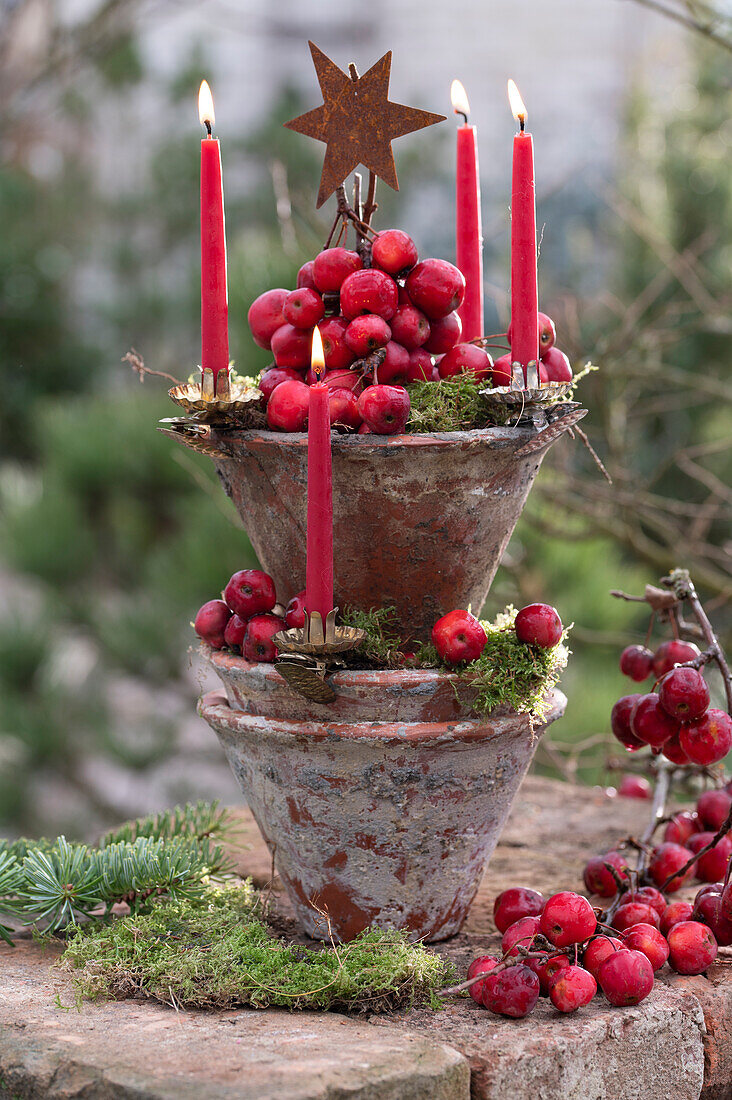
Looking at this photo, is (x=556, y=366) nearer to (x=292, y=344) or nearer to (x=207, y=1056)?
(x=292, y=344)

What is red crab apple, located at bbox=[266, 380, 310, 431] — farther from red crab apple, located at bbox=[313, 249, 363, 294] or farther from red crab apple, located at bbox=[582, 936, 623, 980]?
red crab apple, located at bbox=[582, 936, 623, 980]

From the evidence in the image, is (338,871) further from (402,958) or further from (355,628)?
(355,628)

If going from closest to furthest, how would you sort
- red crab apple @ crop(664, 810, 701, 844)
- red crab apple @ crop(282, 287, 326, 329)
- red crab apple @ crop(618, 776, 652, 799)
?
red crab apple @ crop(282, 287, 326, 329)
red crab apple @ crop(664, 810, 701, 844)
red crab apple @ crop(618, 776, 652, 799)

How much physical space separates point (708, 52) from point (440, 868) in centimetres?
260

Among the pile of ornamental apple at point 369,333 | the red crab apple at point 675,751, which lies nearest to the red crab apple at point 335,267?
the pile of ornamental apple at point 369,333

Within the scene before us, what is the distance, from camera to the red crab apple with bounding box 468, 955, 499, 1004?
83 cm

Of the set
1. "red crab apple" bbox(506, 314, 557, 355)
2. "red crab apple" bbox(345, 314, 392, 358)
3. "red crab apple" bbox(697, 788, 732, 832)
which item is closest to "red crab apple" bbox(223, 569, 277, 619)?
"red crab apple" bbox(345, 314, 392, 358)

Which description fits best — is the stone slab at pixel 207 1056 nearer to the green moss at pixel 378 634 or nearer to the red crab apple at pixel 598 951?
the red crab apple at pixel 598 951

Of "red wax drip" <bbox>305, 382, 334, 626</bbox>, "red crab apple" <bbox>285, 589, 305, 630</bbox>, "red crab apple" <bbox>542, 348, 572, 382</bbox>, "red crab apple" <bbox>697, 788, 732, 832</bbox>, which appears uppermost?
"red crab apple" <bbox>542, 348, 572, 382</bbox>

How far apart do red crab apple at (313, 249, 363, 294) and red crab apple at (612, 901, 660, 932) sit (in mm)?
593

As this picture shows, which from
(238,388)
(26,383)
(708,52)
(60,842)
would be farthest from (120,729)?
(708,52)

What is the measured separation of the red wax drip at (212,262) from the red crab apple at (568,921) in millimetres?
520

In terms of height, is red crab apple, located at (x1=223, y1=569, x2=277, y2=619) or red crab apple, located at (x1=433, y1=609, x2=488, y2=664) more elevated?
red crab apple, located at (x1=223, y1=569, x2=277, y2=619)

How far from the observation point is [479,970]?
0.83 metres
